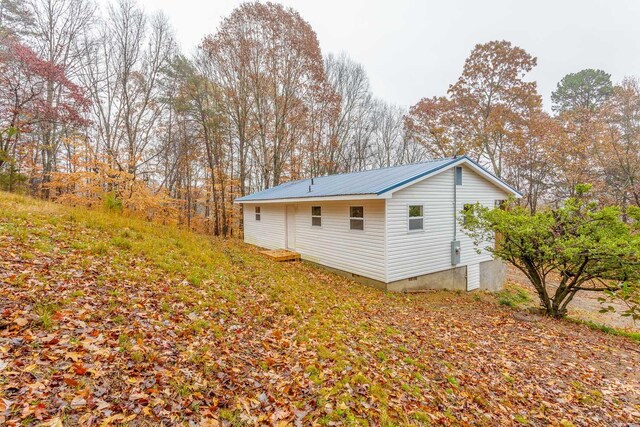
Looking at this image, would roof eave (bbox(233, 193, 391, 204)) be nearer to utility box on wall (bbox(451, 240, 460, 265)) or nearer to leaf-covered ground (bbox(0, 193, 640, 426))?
leaf-covered ground (bbox(0, 193, 640, 426))

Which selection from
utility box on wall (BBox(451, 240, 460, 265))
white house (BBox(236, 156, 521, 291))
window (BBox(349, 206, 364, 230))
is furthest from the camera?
utility box on wall (BBox(451, 240, 460, 265))

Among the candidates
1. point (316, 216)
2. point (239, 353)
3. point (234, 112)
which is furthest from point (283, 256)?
point (234, 112)

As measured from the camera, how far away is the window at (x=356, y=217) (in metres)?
9.81

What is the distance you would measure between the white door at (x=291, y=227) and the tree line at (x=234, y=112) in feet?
23.7

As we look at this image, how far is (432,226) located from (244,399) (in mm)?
8971

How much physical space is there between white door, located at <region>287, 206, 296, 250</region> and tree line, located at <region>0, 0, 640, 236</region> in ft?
23.7

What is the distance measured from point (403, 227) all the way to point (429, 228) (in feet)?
4.61

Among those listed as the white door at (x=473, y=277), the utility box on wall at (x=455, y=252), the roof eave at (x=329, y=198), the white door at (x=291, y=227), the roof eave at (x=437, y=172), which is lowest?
the white door at (x=473, y=277)

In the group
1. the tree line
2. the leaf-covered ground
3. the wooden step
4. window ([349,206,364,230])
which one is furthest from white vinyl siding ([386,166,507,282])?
the tree line

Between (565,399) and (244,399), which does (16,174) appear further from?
(565,399)

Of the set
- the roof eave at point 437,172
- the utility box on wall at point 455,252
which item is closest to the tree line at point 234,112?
the roof eave at point 437,172

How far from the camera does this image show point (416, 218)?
9758 mm

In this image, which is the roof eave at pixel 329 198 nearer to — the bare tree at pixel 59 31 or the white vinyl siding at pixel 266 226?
the white vinyl siding at pixel 266 226

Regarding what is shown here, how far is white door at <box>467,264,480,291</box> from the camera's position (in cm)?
1154
